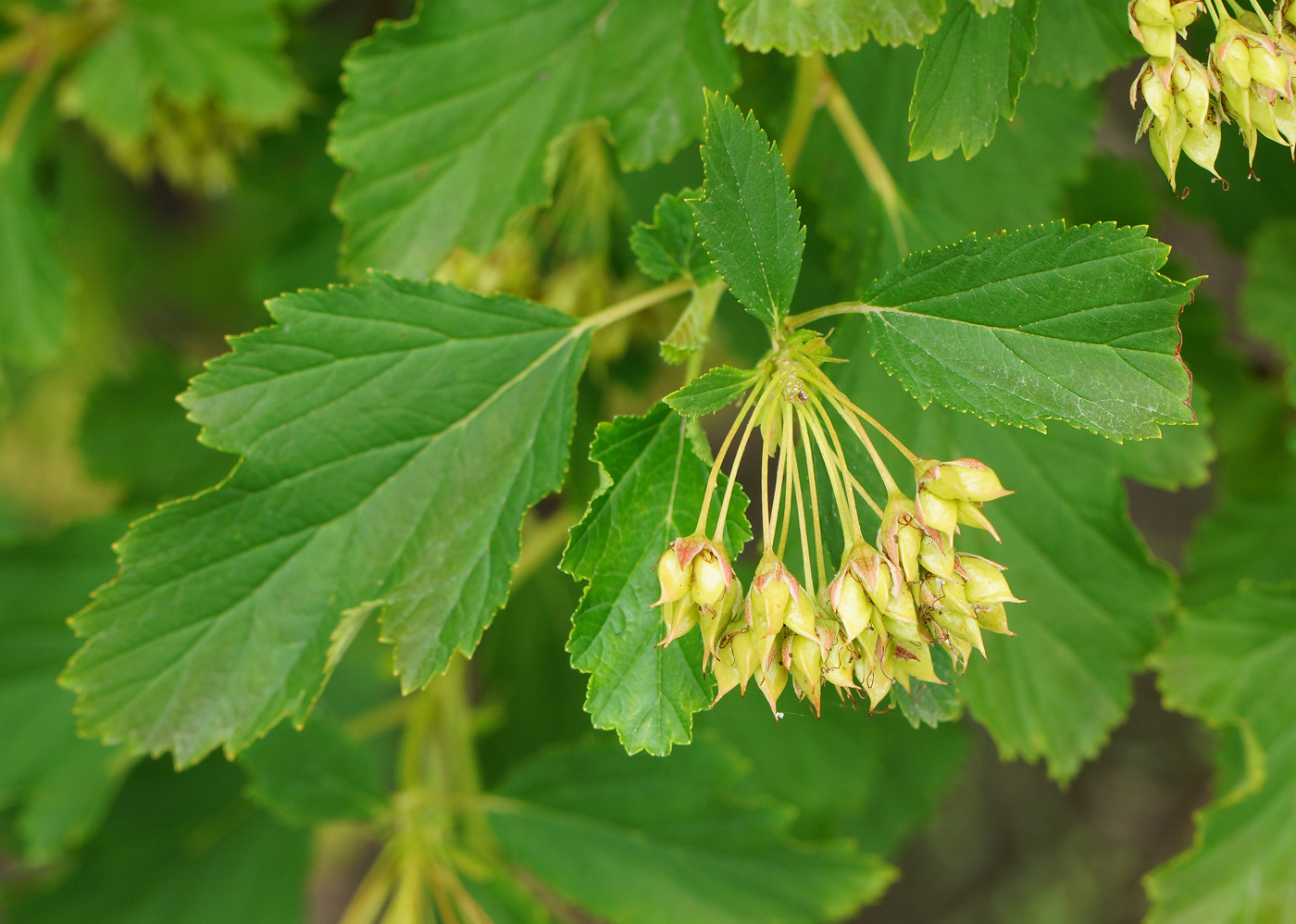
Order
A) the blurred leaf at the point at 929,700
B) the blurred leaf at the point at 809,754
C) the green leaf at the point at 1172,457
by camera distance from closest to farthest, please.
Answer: the blurred leaf at the point at 929,700 < the green leaf at the point at 1172,457 < the blurred leaf at the point at 809,754

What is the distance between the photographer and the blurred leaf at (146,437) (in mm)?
1657

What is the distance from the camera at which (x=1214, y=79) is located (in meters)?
0.65

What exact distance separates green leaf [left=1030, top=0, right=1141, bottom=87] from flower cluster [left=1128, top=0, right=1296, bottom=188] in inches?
7.1

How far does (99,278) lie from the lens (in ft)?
7.57

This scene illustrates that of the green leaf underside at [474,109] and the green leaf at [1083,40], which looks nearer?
the green leaf at [1083,40]

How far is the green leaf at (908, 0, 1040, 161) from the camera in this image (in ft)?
2.35

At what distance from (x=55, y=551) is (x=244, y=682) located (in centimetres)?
80

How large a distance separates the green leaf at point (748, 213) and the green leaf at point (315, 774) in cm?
91

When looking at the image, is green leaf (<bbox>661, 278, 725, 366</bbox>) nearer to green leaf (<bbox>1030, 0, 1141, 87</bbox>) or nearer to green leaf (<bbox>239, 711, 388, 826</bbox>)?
green leaf (<bbox>1030, 0, 1141, 87</bbox>)

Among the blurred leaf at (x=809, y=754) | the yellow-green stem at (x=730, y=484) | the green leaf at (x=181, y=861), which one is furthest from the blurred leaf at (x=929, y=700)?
the green leaf at (x=181, y=861)

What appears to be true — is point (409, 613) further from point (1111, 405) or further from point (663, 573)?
point (1111, 405)

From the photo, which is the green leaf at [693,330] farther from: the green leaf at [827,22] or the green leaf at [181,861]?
the green leaf at [181,861]

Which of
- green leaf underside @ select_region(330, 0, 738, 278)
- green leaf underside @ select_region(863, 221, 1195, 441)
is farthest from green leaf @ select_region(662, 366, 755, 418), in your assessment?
green leaf underside @ select_region(330, 0, 738, 278)

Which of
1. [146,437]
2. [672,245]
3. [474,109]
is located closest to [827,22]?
[672,245]
